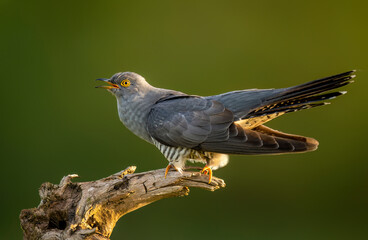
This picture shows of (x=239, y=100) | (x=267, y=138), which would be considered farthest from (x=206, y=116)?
(x=267, y=138)

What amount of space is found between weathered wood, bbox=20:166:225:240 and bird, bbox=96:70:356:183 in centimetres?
11

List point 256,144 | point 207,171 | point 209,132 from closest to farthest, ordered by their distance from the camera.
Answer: point 256,144, point 209,132, point 207,171

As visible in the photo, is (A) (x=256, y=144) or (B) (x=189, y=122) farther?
(B) (x=189, y=122)

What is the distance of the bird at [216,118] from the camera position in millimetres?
2195

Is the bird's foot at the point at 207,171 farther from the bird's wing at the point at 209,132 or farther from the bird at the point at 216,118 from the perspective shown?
the bird's wing at the point at 209,132

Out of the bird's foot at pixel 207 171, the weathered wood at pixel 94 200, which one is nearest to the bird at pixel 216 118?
the bird's foot at pixel 207 171

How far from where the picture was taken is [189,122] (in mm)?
2365

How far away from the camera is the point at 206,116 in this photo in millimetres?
2365

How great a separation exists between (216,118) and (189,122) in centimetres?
15

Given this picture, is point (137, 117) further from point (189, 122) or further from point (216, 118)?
point (216, 118)

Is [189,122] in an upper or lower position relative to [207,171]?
upper

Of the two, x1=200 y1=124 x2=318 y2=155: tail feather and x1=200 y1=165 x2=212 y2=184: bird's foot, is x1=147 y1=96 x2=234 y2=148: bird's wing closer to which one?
x1=200 y1=124 x2=318 y2=155: tail feather

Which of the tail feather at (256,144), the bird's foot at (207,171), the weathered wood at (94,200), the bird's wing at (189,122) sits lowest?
the weathered wood at (94,200)

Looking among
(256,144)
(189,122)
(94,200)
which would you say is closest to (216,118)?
(189,122)
